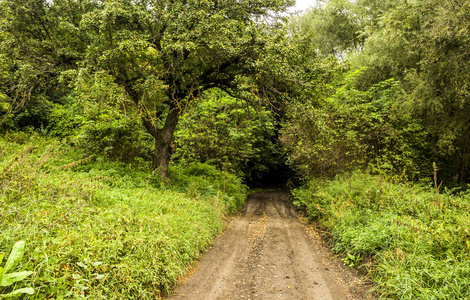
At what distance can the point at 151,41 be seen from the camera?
8961 mm

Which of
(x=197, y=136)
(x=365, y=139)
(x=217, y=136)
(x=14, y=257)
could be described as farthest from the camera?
(x=217, y=136)

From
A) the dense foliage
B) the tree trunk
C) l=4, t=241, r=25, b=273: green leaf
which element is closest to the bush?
the dense foliage

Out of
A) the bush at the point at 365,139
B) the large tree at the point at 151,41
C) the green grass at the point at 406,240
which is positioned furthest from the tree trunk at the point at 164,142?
the green grass at the point at 406,240

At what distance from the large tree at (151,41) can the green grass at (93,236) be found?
140 inches

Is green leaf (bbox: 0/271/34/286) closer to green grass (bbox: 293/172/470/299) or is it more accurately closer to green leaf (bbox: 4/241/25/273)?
green leaf (bbox: 4/241/25/273)

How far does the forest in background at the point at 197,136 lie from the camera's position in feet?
13.9

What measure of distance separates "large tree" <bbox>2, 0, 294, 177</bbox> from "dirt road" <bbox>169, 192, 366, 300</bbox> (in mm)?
4732

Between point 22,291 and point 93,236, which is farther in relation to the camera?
point 93,236

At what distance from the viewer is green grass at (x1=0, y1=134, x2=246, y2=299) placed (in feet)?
11.2

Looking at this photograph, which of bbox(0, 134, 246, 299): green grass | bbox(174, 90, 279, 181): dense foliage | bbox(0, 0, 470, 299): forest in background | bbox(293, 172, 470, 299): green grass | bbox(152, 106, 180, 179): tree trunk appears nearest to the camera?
bbox(0, 134, 246, 299): green grass

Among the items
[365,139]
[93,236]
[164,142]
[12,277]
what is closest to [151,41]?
[164,142]

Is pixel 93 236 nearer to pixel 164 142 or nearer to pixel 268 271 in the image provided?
pixel 268 271

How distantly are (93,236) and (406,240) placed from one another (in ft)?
19.1

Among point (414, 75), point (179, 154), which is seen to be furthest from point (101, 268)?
point (414, 75)
